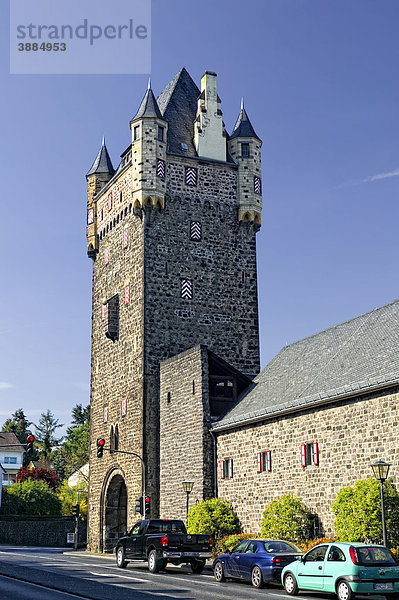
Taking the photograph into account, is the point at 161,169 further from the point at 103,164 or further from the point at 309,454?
the point at 309,454

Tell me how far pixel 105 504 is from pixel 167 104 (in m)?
23.5

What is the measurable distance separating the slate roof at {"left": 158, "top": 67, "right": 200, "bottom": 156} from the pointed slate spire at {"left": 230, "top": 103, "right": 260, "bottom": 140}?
2.61 m

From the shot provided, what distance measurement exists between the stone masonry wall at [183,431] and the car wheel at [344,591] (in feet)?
55.6

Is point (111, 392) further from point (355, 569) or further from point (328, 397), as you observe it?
point (355, 569)

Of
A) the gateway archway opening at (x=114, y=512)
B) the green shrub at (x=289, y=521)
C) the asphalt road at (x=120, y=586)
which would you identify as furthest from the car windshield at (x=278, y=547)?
the gateway archway opening at (x=114, y=512)

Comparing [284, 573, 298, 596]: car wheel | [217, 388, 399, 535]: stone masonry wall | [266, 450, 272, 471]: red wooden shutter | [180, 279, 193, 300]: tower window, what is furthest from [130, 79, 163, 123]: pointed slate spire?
[284, 573, 298, 596]: car wheel

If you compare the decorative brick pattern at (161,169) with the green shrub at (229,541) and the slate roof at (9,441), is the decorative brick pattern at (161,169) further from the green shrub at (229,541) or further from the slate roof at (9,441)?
the slate roof at (9,441)

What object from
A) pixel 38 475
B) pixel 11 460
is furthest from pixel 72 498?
pixel 11 460

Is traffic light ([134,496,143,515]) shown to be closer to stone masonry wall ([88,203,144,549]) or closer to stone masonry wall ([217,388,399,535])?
stone masonry wall ([88,203,144,549])

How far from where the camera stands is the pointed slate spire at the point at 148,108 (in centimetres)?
4173

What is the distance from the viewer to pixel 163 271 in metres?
40.8

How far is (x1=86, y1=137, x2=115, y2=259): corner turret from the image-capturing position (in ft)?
156

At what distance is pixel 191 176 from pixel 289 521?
22.3 m

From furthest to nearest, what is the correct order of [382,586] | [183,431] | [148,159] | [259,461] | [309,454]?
[148,159]
[183,431]
[259,461]
[309,454]
[382,586]
